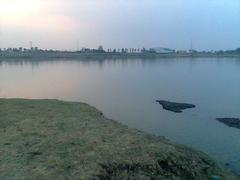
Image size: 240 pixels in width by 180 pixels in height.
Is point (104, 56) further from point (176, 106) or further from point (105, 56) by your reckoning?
point (176, 106)

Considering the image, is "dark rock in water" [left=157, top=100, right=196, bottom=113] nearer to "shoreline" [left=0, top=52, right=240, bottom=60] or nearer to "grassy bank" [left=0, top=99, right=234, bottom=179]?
"grassy bank" [left=0, top=99, right=234, bottom=179]

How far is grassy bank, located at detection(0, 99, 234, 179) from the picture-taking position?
7363 mm

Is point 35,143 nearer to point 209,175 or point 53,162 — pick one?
point 53,162

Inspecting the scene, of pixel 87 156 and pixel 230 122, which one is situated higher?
pixel 87 156

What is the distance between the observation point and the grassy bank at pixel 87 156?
24.2 ft

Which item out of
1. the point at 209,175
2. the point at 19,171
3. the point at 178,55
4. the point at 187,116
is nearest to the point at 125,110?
the point at 187,116

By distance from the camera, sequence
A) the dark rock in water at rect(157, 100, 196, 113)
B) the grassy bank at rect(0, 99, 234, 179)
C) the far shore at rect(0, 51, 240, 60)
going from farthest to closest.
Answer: the far shore at rect(0, 51, 240, 60) → the dark rock in water at rect(157, 100, 196, 113) → the grassy bank at rect(0, 99, 234, 179)

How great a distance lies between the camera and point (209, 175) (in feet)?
29.8

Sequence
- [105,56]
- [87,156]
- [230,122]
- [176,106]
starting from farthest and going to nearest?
[105,56] → [176,106] → [230,122] → [87,156]

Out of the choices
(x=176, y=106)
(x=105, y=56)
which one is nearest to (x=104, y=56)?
(x=105, y=56)

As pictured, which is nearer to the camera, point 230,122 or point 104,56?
point 230,122

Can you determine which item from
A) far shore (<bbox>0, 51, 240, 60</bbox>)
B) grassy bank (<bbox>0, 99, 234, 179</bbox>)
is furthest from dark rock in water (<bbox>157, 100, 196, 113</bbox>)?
far shore (<bbox>0, 51, 240, 60</bbox>)

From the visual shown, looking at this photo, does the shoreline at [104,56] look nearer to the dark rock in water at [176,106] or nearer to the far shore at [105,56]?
the far shore at [105,56]

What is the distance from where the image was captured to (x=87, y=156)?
8148mm
